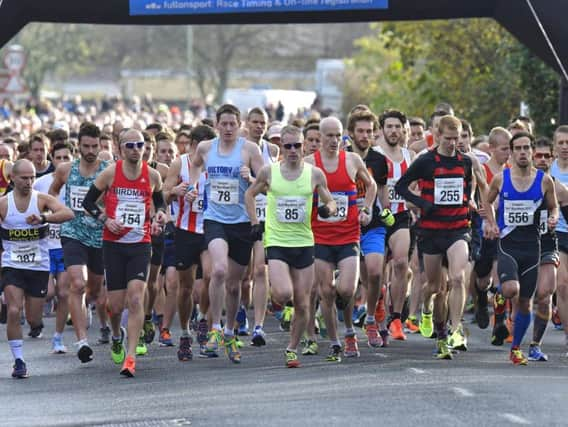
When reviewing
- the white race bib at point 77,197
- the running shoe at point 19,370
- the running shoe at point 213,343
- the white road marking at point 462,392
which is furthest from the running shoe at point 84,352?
the white road marking at point 462,392

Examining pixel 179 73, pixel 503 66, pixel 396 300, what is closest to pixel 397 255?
pixel 396 300

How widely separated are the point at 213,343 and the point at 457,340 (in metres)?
2.12

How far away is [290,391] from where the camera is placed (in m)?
11.9

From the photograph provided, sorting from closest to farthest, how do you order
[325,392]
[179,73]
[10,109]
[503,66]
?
[325,392]
[503,66]
[10,109]
[179,73]

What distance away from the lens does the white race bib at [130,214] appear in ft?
43.3

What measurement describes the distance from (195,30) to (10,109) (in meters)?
27.9

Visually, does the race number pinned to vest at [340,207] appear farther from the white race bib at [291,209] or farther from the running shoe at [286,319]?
the running shoe at [286,319]

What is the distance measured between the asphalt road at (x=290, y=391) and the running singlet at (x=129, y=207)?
1.10 metres

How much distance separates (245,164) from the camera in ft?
46.0

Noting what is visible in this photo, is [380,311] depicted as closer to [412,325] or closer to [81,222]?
[412,325]

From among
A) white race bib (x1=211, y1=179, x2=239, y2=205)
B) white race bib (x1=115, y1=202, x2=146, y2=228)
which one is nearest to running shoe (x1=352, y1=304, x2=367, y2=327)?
white race bib (x1=211, y1=179, x2=239, y2=205)

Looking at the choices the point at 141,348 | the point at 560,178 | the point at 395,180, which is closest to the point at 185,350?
the point at 141,348

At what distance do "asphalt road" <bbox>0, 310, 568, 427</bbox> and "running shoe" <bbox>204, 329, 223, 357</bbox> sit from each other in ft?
0.45

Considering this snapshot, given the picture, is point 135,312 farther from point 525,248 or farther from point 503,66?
point 503,66
